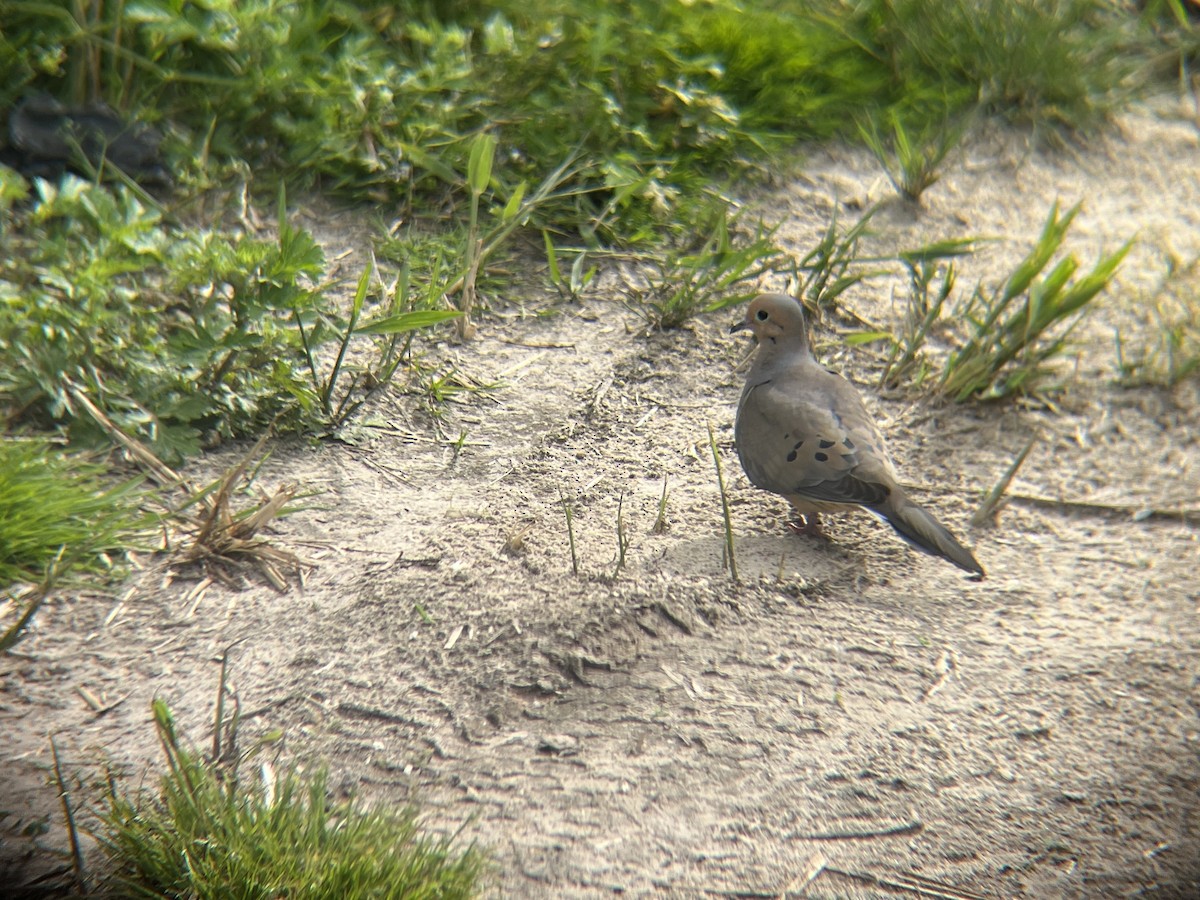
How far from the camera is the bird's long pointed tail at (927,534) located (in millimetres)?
2854

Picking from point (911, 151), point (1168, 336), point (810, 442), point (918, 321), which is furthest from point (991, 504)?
point (911, 151)

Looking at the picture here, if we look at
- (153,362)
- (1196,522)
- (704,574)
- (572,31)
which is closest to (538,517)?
(704,574)

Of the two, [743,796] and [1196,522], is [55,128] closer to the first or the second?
[743,796]

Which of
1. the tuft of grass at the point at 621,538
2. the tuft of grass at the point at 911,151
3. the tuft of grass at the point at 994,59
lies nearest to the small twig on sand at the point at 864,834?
the tuft of grass at the point at 621,538

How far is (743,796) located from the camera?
2354 mm

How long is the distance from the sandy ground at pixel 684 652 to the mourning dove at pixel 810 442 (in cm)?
20

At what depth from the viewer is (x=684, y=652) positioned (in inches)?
107

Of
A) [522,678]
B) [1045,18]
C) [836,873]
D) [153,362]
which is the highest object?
[1045,18]

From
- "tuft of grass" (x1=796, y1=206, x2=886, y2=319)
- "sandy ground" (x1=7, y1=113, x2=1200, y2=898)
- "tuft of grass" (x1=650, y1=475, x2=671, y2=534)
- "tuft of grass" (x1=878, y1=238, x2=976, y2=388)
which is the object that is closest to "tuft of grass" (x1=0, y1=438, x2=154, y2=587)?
"sandy ground" (x1=7, y1=113, x2=1200, y2=898)

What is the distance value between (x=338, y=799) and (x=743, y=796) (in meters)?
0.86

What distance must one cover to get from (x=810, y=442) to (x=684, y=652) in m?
0.73

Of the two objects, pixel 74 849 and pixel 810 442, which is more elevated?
pixel 810 442

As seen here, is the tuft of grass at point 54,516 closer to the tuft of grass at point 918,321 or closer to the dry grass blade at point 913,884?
the dry grass blade at point 913,884

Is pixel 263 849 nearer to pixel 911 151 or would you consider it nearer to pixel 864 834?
pixel 864 834
